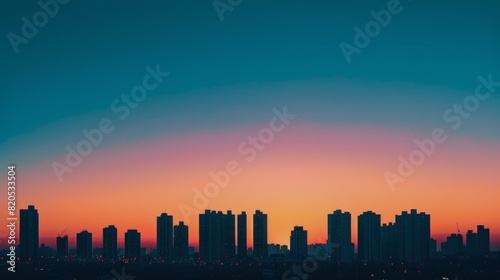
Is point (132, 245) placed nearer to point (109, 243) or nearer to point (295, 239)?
point (109, 243)

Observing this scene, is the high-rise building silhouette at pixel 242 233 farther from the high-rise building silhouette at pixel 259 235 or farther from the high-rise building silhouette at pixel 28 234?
the high-rise building silhouette at pixel 28 234

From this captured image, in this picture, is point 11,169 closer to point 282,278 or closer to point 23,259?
point 282,278

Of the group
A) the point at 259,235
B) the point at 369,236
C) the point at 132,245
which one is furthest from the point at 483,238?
the point at 132,245

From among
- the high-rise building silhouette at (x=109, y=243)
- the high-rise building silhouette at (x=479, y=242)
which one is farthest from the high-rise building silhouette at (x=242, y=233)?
the high-rise building silhouette at (x=479, y=242)

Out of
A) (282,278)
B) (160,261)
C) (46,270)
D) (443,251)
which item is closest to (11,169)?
(282,278)

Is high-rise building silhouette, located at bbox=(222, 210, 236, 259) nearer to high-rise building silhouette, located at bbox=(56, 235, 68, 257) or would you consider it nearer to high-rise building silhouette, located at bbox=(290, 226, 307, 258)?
high-rise building silhouette, located at bbox=(290, 226, 307, 258)

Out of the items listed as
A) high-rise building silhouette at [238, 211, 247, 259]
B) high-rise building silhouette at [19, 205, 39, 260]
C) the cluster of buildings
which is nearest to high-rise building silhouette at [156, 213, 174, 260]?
the cluster of buildings
